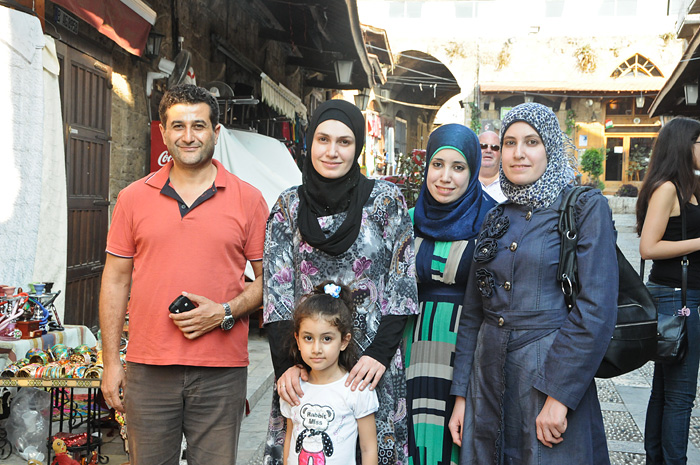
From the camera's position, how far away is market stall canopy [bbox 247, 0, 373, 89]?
326 inches

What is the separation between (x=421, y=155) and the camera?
777 cm

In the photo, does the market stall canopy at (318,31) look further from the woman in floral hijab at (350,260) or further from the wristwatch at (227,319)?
the wristwatch at (227,319)

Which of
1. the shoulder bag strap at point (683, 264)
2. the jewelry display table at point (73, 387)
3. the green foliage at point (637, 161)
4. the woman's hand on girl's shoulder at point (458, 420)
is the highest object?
the green foliage at point (637, 161)

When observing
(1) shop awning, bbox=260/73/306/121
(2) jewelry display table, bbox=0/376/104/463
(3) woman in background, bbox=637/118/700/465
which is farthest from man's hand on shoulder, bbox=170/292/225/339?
(1) shop awning, bbox=260/73/306/121

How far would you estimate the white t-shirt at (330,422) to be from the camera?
2.25 m

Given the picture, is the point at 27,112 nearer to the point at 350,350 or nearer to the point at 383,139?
the point at 350,350

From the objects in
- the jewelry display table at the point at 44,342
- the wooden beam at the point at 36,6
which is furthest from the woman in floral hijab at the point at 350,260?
the wooden beam at the point at 36,6

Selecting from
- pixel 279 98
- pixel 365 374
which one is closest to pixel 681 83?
pixel 279 98

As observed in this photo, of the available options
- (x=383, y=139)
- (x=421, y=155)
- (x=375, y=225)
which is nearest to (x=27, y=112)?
(x=375, y=225)

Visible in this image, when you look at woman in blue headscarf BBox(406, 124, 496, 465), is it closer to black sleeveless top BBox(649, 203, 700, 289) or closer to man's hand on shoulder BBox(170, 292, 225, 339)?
man's hand on shoulder BBox(170, 292, 225, 339)

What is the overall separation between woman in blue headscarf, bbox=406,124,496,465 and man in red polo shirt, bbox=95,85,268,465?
0.71 meters

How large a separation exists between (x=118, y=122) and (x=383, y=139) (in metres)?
21.1

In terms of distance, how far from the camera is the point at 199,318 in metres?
2.40

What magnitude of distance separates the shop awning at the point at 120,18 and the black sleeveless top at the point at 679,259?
422 centimetres
